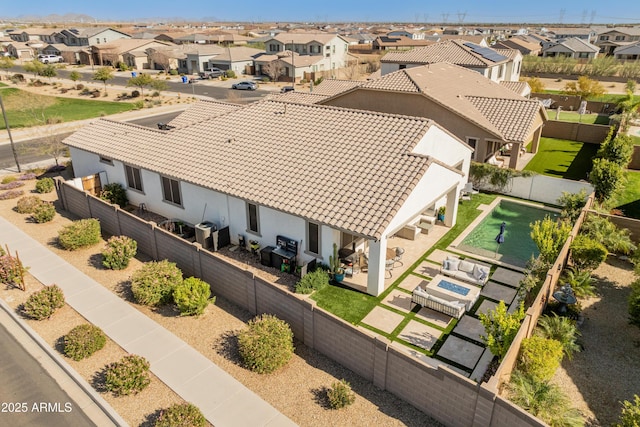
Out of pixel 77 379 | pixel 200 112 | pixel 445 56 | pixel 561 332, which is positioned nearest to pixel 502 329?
pixel 561 332

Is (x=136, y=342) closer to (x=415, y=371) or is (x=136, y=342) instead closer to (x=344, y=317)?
(x=344, y=317)

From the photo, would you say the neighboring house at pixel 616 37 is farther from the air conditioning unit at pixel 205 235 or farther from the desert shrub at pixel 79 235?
the desert shrub at pixel 79 235

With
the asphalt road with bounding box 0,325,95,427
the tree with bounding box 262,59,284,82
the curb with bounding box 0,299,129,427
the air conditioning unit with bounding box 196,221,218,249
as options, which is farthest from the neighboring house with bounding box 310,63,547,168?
the tree with bounding box 262,59,284,82

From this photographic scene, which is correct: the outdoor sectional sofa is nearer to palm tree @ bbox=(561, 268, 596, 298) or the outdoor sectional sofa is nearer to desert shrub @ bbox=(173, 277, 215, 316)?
palm tree @ bbox=(561, 268, 596, 298)

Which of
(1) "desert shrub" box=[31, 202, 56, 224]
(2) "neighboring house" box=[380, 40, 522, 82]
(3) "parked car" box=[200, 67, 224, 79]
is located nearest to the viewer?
(1) "desert shrub" box=[31, 202, 56, 224]

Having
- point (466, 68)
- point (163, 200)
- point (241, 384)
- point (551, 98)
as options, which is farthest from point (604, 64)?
point (241, 384)

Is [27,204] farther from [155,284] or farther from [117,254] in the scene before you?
[155,284]
